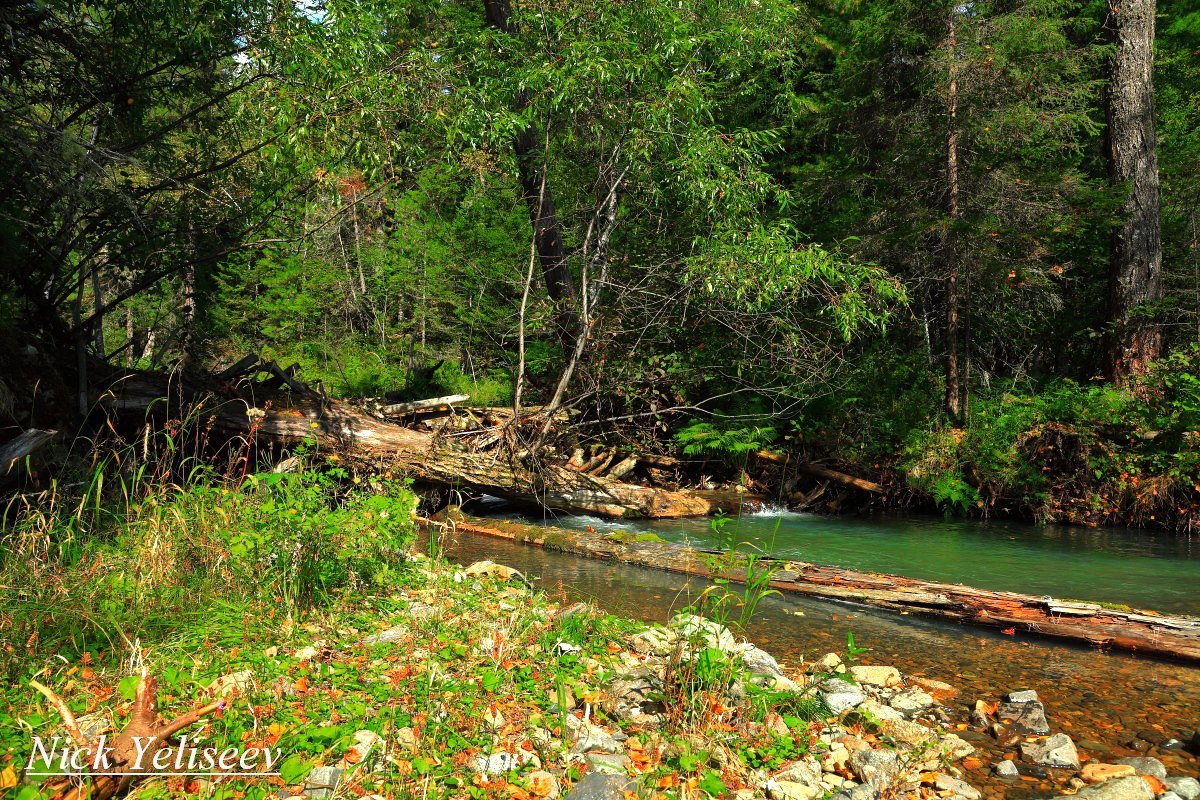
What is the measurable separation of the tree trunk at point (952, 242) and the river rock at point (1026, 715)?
895 cm

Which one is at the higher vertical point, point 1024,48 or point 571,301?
point 1024,48

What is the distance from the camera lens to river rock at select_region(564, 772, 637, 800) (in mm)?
2716

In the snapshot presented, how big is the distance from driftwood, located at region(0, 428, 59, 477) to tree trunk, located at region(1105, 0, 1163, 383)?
1367 centimetres

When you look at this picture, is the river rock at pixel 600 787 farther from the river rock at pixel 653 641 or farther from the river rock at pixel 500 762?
the river rock at pixel 653 641

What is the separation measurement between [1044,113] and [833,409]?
5.52 meters

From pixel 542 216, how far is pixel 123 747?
9.79 meters

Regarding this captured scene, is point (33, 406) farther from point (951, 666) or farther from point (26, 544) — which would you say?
point (951, 666)

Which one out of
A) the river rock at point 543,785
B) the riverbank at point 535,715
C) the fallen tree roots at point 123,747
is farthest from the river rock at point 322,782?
the river rock at point 543,785

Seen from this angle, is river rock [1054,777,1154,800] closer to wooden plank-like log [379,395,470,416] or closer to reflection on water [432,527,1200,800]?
reflection on water [432,527,1200,800]

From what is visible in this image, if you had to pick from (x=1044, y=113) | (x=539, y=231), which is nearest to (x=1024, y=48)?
(x=1044, y=113)

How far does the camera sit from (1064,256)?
13.4 meters

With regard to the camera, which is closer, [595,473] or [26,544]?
[26,544]

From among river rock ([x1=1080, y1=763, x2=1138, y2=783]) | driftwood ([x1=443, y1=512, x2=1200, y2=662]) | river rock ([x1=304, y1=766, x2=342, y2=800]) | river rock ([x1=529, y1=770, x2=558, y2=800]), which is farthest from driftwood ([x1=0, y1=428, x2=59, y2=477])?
river rock ([x1=1080, y1=763, x2=1138, y2=783])

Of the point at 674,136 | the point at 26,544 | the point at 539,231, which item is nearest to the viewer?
the point at 26,544
